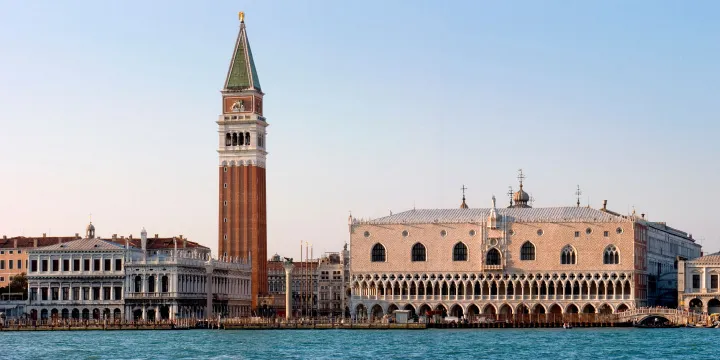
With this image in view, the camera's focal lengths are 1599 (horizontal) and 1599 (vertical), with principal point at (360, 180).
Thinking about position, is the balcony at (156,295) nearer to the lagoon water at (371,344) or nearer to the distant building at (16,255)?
the lagoon water at (371,344)

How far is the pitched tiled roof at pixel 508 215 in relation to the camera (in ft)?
391

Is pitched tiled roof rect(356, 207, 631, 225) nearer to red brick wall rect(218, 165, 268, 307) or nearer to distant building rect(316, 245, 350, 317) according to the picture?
red brick wall rect(218, 165, 268, 307)

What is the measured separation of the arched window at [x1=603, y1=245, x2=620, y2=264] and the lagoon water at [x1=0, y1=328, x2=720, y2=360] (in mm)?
8704

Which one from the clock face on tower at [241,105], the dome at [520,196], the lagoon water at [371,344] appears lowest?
the lagoon water at [371,344]

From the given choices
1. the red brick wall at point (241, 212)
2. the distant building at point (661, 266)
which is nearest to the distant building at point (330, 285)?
the red brick wall at point (241, 212)

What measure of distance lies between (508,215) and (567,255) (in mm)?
5797

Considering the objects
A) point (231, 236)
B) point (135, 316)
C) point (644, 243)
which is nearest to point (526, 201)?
point (644, 243)

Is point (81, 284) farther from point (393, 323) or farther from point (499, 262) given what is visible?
point (499, 262)

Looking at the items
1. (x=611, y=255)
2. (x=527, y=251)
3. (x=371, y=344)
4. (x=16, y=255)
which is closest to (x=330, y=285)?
(x=16, y=255)

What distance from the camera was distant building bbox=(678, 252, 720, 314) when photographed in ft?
394

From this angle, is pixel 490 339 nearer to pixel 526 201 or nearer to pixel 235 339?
pixel 235 339

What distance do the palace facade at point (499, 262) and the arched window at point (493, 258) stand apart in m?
0.08

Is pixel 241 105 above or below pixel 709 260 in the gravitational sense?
above

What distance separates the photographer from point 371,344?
304 feet
